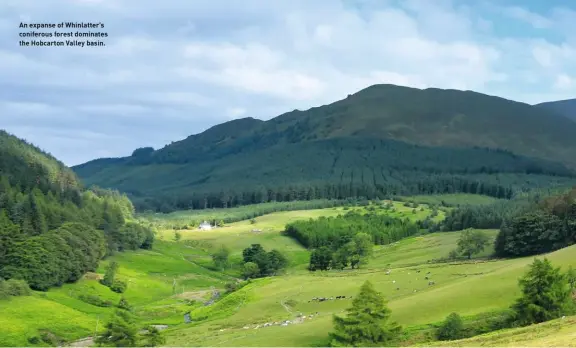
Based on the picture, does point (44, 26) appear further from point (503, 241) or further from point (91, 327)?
point (503, 241)

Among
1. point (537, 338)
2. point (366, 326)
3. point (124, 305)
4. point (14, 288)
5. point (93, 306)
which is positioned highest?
point (537, 338)

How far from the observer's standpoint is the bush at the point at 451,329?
72.5 metres

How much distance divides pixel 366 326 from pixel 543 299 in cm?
1984

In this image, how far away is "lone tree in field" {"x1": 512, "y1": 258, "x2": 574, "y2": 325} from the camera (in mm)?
72219

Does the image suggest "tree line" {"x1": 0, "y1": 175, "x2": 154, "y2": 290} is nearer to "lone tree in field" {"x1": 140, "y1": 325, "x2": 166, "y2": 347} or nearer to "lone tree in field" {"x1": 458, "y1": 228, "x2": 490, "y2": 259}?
"lone tree in field" {"x1": 140, "y1": 325, "x2": 166, "y2": 347}

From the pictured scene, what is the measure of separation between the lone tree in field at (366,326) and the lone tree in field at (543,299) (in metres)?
14.0

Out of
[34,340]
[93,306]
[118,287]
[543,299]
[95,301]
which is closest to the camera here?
[543,299]

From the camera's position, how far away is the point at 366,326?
74875mm

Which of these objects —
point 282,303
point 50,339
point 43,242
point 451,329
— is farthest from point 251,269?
point 451,329

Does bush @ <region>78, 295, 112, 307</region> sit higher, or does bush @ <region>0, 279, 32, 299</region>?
bush @ <region>0, 279, 32, 299</region>

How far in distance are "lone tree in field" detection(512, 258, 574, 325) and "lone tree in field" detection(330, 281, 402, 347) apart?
46.1ft

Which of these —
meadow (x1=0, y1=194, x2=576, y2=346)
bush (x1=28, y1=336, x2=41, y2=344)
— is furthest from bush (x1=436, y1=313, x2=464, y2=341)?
bush (x1=28, y1=336, x2=41, y2=344)

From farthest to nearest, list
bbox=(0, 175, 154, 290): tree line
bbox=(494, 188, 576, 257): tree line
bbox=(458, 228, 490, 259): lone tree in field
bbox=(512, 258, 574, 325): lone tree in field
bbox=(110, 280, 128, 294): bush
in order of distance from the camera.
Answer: bbox=(110, 280, 128, 294): bush → bbox=(458, 228, 490, 259): lone tree in field → bbox=(0, 175, 154, 290): tree line → bbox=(494, 188, 576, 257): tree line → bbox=(512, 258, 574, 325): lone tree in field

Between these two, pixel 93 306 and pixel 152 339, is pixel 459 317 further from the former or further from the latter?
pixel 93 306
